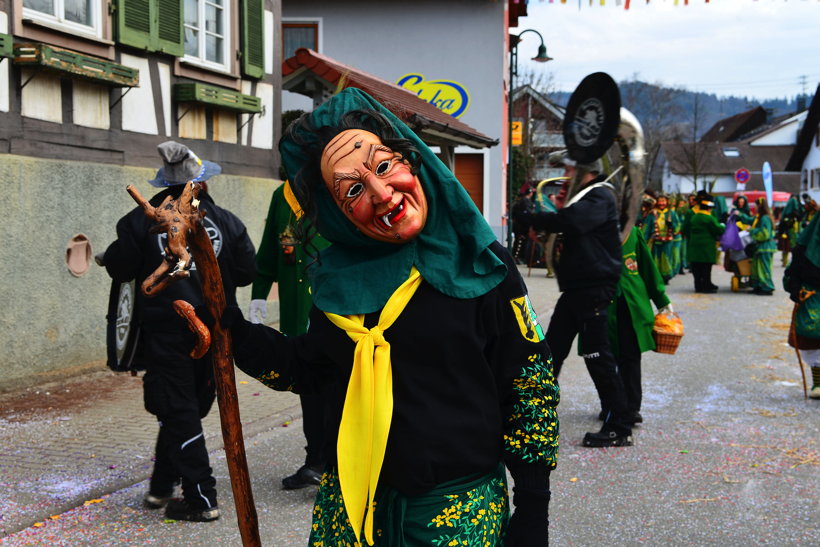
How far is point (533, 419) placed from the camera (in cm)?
229

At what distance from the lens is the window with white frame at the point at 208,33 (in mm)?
10500

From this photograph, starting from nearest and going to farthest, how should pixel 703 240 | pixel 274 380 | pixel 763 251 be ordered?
pixel 274 380 < pixel 763 251 < pixel 703 240

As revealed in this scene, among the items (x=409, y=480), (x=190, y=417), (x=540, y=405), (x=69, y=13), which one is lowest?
(x=190, y=417)

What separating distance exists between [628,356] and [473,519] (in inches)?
197

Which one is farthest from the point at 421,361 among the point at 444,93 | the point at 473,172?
the point at 473,172

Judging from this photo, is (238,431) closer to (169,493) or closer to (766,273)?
(169,493)

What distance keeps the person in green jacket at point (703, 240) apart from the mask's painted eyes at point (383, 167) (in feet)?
56.6

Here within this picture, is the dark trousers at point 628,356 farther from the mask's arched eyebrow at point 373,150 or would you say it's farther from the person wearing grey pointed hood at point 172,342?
the mask's arched eyebrow at point 373,150

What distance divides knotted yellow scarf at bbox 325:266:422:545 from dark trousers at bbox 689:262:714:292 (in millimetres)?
17872

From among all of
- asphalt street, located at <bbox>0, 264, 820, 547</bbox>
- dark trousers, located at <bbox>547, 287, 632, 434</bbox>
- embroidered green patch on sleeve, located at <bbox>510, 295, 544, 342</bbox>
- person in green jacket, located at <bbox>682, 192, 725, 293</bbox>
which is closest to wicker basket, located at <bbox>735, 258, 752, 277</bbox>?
person in green jacket, located at <bbox>682, 192, 725, 293</bbox>

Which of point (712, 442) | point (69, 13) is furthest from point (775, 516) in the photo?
point (69, 13)

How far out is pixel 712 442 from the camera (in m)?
6.59

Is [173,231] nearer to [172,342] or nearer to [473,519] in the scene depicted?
[473,519]

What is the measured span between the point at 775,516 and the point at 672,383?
413 cm
